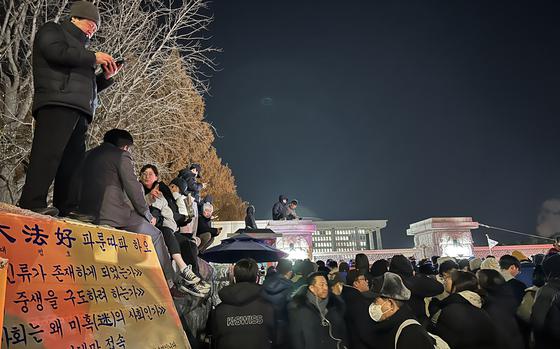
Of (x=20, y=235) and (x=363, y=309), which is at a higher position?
(x=20, y=235)

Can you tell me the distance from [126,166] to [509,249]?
22.4m

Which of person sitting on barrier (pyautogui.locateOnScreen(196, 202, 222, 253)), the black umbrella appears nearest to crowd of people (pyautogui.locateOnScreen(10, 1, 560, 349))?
person sitting on barrier (pyautogui.locateOnScreen(196, 202, 222, 253))

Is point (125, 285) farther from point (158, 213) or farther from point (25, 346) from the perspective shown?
point (158, 213)

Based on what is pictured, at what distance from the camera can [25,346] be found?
1.77 metres

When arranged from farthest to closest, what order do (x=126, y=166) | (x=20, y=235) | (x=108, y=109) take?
(x=108, y=109)
(x=126, y=166)
(x=20, y=235)

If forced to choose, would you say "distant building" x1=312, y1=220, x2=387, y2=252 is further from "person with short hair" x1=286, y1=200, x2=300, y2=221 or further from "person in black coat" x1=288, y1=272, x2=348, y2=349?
"person in black coat" x1=288, y1=272, x2=348, y2=349

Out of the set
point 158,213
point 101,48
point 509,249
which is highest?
point 101,48

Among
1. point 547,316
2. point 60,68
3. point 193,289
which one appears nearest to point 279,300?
point 193,289

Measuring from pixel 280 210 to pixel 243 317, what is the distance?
1577 cm

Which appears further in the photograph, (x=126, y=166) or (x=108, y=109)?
(x=108, y=109)

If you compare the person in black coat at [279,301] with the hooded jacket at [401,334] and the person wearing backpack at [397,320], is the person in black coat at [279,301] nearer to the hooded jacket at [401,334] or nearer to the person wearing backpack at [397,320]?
the hooded jacket at [401,334]

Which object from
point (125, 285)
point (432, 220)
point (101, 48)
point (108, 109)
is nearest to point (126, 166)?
point (125, 285)

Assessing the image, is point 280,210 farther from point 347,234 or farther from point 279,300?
point 347,234

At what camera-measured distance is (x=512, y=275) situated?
5.97 metres
